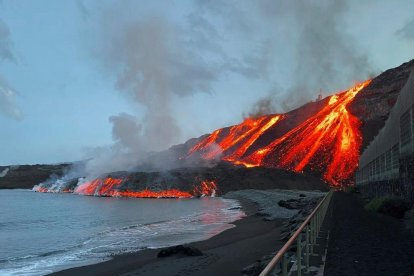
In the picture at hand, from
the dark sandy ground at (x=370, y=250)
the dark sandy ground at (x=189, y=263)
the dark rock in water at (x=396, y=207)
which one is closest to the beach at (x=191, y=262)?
the dark sandy ground at (x=189, y=263)

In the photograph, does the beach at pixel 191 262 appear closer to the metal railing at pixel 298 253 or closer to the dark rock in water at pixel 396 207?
the metal railing at pixel 298 253

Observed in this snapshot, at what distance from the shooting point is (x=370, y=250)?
46.2ft

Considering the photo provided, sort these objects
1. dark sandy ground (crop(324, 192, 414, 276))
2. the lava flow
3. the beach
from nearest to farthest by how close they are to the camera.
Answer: dark sandy ground (crop(324, 192, 414, 276)) < the beach < the lava flow

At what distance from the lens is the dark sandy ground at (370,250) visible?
11039mm

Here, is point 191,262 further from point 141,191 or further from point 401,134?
point 141,191

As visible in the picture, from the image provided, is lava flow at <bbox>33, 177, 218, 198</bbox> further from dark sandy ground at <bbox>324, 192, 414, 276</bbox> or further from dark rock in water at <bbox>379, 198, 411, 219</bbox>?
dark sandy ground at <bbox>324, 192, 414, 276</bbox>

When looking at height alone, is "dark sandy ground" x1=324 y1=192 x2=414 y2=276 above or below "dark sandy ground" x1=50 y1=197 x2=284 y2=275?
above

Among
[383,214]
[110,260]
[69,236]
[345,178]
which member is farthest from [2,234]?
[345,178]

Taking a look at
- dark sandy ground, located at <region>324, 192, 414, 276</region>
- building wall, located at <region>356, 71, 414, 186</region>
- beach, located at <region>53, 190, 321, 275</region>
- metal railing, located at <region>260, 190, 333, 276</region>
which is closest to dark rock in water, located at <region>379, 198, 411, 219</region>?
building wall, located at <region>356, 71, 414, 186</region>

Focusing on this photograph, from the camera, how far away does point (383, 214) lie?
27.1 metres

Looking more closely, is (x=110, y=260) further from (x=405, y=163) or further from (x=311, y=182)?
(x=311, y=182)

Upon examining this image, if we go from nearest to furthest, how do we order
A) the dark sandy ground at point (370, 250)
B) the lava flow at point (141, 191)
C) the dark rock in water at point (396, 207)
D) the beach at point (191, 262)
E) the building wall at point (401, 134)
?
the dark sandy ground at point (370, 250) → the beach at point (191, 262) → the building wall at point (401, 134) → the dark rock in water at point (396, 207) → the lava flow at point (141, 191)

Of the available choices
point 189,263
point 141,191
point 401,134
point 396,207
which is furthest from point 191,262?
point 141,191

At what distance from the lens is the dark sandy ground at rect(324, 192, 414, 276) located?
1104 centimetres
